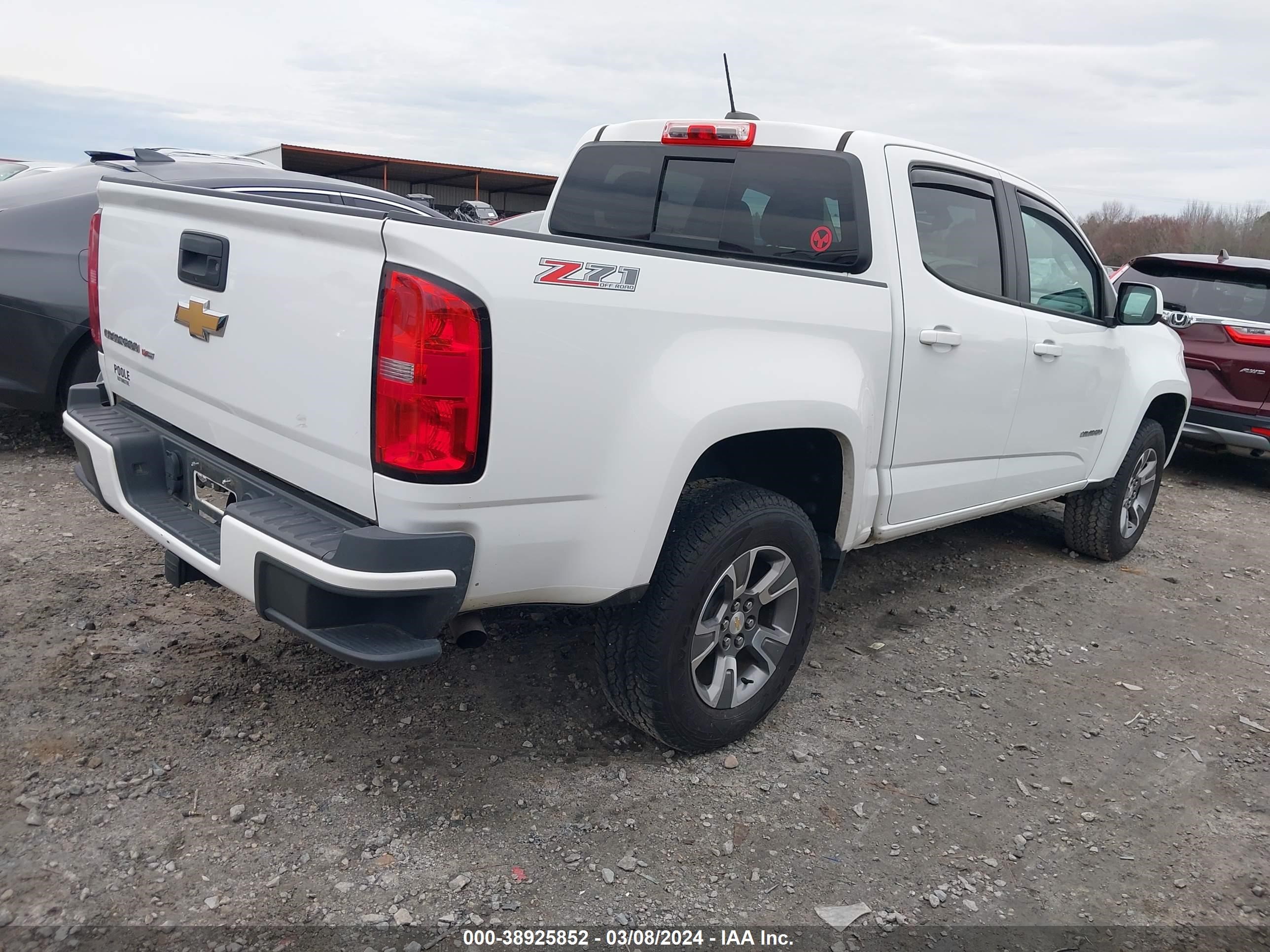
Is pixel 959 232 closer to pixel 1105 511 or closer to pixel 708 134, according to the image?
pixel 708 134

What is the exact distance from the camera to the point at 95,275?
10.2ft

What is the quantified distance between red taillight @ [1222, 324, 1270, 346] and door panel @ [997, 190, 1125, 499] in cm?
299

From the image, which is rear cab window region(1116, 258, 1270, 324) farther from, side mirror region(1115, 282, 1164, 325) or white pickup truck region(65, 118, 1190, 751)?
white pickup truck region(65, 118, 1190, 751)

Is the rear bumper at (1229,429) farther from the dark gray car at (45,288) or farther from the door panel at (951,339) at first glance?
the dark gray car at (45,288)

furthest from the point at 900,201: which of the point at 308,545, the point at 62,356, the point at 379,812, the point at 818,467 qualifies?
the point at 62,356

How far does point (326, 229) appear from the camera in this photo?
7.12 feet

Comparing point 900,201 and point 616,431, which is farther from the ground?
point 900,201

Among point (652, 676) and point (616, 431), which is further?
point (652, 676)

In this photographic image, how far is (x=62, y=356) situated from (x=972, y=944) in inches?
194

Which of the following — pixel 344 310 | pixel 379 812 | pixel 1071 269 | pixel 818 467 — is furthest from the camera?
pixel 1071 269

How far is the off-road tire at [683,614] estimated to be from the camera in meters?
2.62

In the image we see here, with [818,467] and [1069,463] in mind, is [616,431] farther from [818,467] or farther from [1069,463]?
[1069,463]

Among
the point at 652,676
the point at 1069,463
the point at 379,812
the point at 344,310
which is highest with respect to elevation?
the point at 344,310

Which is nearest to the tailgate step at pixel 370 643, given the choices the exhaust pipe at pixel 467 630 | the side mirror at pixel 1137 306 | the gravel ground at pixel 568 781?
the exhaust pipe at pixel 467 630
